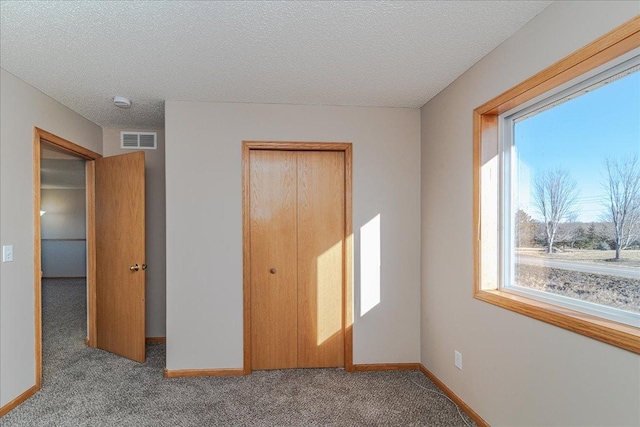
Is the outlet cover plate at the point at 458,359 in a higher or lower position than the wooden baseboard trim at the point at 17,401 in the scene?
higher

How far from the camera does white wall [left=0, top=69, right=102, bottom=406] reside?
246cm

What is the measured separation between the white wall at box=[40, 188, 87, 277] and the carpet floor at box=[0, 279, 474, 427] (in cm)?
572

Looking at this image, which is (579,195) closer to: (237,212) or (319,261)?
(319,261)

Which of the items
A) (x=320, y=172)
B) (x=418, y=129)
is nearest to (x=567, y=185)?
(x=418, y=129)

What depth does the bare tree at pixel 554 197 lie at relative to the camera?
185 cm

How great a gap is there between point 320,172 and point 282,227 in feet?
2.03

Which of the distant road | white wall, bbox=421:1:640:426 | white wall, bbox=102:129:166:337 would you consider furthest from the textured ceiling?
the distant road

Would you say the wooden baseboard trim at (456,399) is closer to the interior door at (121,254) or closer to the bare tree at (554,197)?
the bare tree at (554,197)

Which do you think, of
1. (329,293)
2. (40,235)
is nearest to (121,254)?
(40,235)

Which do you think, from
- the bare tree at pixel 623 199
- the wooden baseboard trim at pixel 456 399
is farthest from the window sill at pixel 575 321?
the wooden baseboard trim at pixel 456 399

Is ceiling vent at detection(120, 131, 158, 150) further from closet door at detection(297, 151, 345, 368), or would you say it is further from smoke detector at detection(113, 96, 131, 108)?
closet door at detection(297, 151, 345, 368)

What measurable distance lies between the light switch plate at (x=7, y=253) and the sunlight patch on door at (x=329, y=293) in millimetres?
2318

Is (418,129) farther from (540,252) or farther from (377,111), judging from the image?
(540,252)

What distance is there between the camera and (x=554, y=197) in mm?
1955
